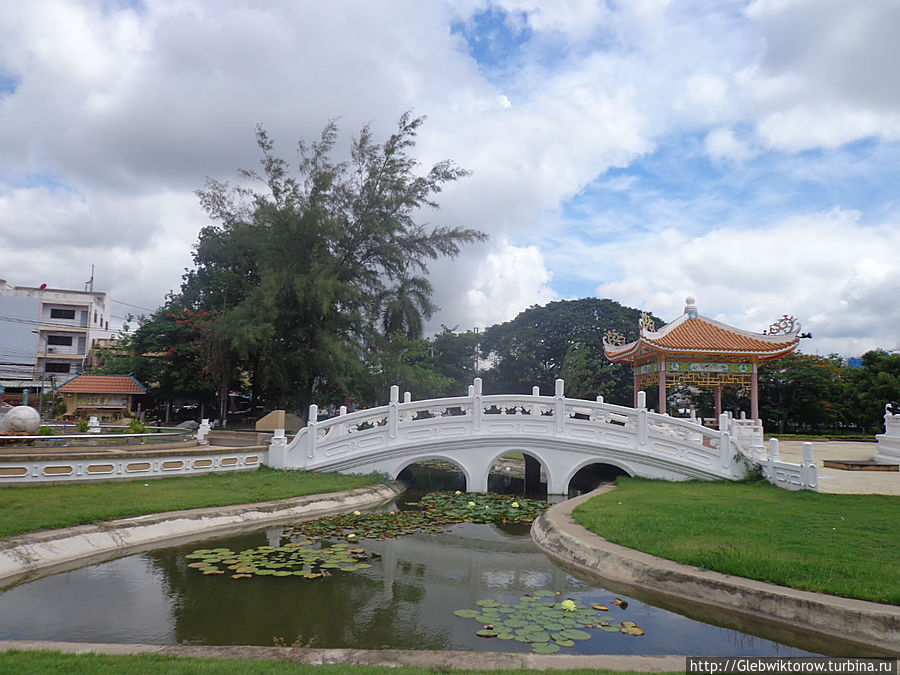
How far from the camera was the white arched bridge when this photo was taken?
13.1m

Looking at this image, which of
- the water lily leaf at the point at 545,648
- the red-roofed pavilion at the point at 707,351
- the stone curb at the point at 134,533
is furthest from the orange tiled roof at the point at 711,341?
the water lily leaf at the point at 545,648

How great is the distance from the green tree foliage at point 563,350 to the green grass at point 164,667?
86.6 ft

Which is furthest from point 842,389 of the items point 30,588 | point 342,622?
point 30,588

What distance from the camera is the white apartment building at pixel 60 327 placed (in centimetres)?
3647

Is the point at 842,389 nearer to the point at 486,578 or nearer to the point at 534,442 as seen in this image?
Result: the point at 534,442

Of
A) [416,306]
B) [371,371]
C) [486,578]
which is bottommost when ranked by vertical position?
[486,578]

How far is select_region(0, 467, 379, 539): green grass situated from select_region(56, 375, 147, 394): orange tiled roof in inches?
452

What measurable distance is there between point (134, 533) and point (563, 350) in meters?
27.0

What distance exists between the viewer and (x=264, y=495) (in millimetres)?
10469

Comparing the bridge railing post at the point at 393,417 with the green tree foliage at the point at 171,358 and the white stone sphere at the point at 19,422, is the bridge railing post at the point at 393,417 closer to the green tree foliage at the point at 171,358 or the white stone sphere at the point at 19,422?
the white stone sphere at the point at 19,422

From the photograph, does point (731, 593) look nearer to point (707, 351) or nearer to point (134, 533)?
point (134, 533)

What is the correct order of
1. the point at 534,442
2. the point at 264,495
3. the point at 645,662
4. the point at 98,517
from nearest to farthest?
the point at 645,662, the point at 98,517, the point at 264,495, the point at 534,442

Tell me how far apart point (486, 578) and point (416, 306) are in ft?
48.5

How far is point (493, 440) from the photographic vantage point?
13.4 metres
